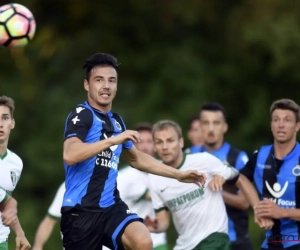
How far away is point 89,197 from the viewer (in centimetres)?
749

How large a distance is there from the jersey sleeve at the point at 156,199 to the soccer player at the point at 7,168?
145cm

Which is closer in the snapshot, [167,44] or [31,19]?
[31,19]

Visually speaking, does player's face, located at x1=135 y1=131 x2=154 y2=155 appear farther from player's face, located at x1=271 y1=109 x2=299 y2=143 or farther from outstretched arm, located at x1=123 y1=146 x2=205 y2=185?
outstretched arm, located at x1=123 y1=146 x2=205 y2=185

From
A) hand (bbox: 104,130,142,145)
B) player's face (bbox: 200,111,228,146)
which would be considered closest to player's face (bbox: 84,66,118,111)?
hand (bbox: 104,130,142,145)

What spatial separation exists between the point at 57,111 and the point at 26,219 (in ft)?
8.96

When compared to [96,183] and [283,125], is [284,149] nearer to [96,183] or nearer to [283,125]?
[283,125]

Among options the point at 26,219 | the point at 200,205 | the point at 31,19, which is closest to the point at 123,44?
the point at 26,219

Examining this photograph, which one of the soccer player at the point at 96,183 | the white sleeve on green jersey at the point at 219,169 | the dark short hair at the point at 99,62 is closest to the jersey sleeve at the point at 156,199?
the white sleeve on green jersey at the point at 219,169

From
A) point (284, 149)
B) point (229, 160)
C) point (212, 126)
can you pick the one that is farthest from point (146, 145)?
point (284, 149)

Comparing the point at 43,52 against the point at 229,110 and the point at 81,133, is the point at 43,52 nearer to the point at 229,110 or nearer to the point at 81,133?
the point at 229,110

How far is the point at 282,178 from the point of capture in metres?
8.67

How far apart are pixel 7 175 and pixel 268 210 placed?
219cm

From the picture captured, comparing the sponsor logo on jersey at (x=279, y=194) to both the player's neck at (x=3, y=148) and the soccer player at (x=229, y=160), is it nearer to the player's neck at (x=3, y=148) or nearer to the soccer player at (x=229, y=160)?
the soccer player at (x=229, y=160)

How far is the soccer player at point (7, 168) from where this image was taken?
7973 mm
